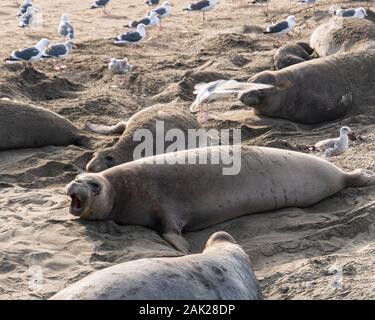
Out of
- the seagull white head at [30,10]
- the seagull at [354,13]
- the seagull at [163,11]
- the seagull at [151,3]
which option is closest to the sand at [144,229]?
the seagull at [354,13]

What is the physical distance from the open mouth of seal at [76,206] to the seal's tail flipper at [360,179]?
2.06m

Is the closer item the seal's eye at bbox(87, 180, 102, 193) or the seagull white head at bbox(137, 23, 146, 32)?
the seal's eye at bbox(87, 180, 102, 193)

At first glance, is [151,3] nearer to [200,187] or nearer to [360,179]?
[360,179]

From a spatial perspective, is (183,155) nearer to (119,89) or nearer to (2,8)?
(119,89)

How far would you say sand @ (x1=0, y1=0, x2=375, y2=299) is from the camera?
202 inches

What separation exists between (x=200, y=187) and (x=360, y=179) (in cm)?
129

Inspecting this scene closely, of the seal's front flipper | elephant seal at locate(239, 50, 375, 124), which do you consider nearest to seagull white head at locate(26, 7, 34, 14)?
elephant seal at locate(239, 50, 375, 124)

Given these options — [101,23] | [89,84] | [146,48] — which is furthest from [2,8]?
[89,84]

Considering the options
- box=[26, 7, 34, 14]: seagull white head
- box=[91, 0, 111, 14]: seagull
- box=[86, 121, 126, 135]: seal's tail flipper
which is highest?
box=[86, 121, 126, 135]: seal's tail flipper

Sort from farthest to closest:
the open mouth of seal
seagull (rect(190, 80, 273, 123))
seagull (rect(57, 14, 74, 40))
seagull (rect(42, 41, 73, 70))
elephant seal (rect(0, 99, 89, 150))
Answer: seagull (rect(57, 14, 74, 40)), seagull (rect(42, 41, 73, 70)), seagull (rect(190, 80, 273, 123)), elephant seal (rect(0, 99, 89, 150)), the open mouth of seal

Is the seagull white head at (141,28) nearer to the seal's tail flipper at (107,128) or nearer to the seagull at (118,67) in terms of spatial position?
A: the seagull at (118,67)

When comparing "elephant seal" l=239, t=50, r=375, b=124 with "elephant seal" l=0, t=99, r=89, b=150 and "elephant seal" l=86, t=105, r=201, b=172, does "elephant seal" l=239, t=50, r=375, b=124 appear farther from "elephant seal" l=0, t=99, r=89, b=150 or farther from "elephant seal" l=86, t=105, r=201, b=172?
"elephant seal" l=0, t=99, r=89, b=150

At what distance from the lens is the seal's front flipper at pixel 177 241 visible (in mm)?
5707

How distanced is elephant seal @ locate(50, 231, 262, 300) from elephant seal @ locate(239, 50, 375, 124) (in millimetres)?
4584
